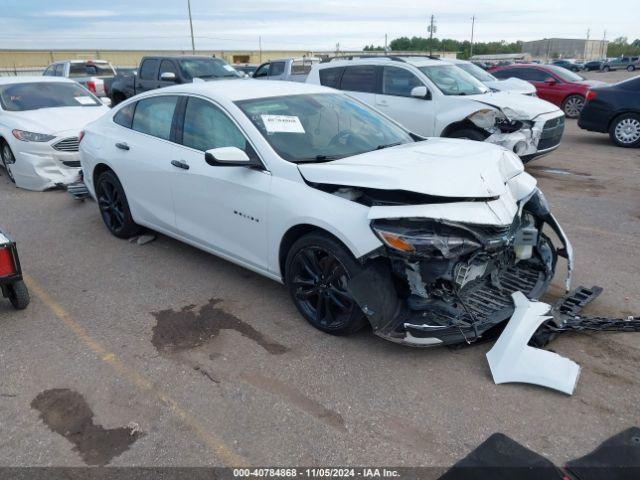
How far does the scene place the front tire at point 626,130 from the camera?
36.7ft

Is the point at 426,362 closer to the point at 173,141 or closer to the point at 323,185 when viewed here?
the point at 323,185

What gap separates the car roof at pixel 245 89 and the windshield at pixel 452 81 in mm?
4504

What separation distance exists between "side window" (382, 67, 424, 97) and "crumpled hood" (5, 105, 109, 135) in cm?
502

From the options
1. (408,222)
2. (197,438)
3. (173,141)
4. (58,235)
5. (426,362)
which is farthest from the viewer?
(58,235)

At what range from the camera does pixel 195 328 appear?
406 centimetres

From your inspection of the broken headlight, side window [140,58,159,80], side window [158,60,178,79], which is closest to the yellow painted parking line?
the broken headlight

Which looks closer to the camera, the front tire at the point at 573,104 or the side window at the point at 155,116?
the side window at the point at 155,116

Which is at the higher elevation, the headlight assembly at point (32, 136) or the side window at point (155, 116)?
the side window at point (155, 116)

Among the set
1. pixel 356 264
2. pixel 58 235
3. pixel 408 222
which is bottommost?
pixel 58 235

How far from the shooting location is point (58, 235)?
6266mm

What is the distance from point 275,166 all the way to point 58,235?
3.60 m

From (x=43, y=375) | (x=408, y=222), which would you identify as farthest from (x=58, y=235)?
(x=408, y=222)

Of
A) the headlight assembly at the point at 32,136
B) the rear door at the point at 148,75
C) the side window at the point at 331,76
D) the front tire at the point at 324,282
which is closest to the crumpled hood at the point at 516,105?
the side window at the point at 331,76

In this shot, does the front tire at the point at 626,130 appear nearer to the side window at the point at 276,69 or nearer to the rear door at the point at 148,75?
the side window at the point at 276,69
